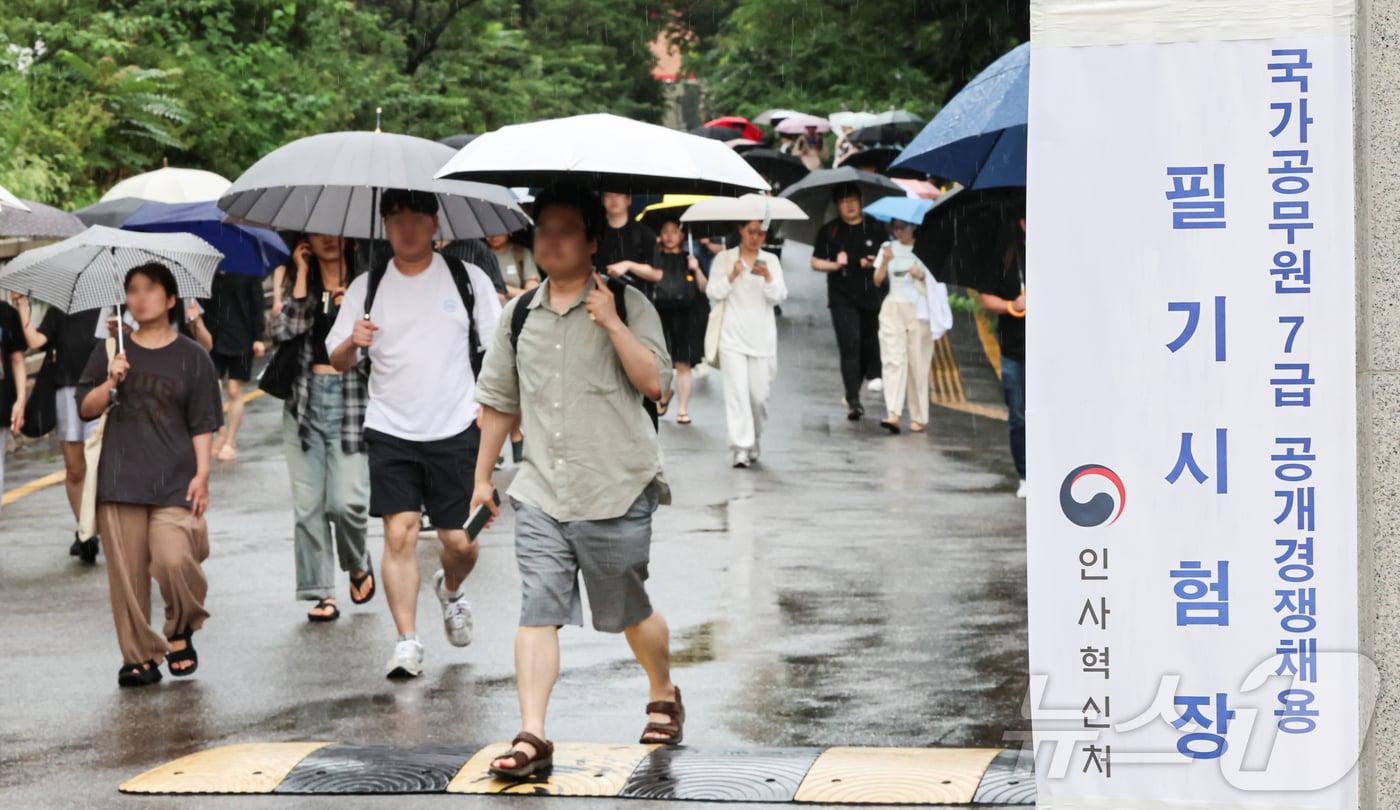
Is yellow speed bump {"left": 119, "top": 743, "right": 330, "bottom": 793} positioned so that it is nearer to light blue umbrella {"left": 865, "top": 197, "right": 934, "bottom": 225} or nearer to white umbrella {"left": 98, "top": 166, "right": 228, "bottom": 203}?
white umbrella {"left": 98, "top": 166, "right": 228, "bottom": 203}

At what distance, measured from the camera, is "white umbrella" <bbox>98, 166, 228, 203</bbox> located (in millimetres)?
12499

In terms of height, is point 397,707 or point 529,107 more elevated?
point 529,107

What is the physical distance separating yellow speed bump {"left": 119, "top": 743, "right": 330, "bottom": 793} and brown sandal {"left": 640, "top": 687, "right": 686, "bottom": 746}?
117cm

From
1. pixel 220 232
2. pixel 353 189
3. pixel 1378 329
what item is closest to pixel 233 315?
pixel 220 232

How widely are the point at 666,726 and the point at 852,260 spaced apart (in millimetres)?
11111

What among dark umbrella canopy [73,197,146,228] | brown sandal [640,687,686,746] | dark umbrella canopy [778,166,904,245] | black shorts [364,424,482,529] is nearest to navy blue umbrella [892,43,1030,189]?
black shorts [364,424,482,529]

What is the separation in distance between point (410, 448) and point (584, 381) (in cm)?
174

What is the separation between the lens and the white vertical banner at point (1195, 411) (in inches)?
168

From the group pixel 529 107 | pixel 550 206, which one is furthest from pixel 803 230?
pixel 529 107

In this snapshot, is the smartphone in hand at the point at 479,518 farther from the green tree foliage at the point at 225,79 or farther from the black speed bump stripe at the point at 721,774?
the green tree foliage at the point at 225,79

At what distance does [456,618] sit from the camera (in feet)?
29.2

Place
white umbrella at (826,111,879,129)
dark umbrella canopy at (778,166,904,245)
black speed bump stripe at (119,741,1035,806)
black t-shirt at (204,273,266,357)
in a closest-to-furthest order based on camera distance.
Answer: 1. black speed bump stripe at (119,741,1035,806)
2. black t-shirt at (204,273,266,357)
3. dark umbrella canopy at (778,166,904,245)
4. white umbrella at (826,111,879,129)

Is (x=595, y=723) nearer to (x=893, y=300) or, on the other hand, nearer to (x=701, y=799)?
(x=701, y=799)

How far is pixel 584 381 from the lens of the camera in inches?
277
